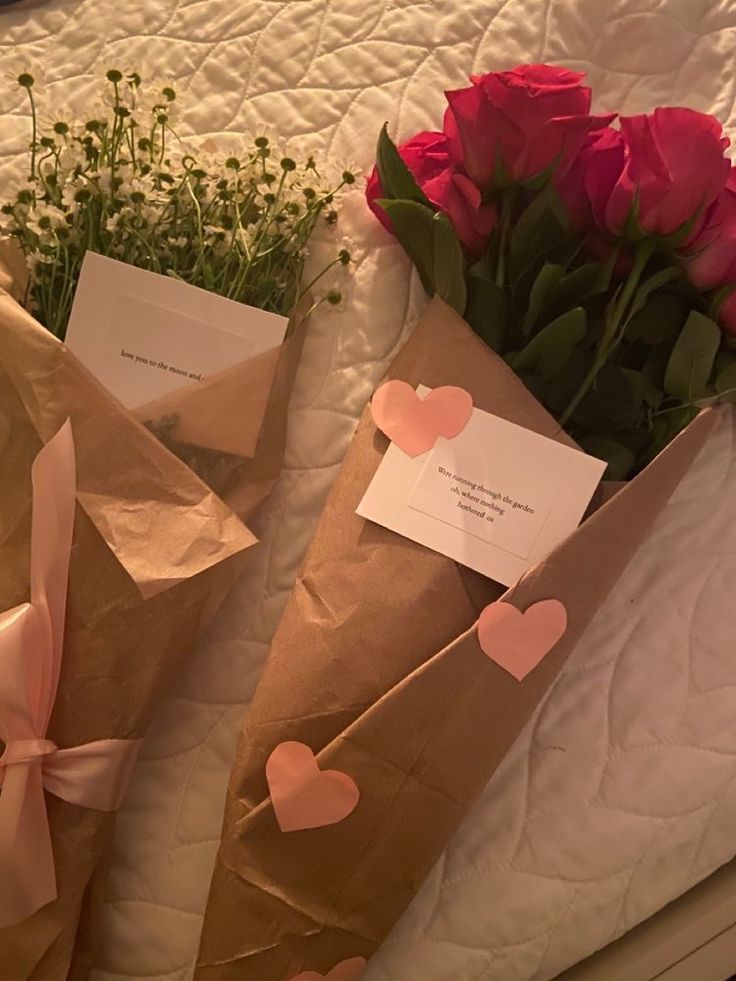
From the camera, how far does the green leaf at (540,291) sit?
0.68 metres

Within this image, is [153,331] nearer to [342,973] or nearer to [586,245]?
[586,245]

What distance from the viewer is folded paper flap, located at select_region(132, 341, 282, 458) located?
0.72 metres

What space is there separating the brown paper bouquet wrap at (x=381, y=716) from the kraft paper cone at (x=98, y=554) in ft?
0.28

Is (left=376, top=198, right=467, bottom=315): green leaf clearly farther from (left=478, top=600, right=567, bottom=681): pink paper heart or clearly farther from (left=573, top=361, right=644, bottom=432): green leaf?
(left=478, top=600, right=567, bottom=681): pink paper heart

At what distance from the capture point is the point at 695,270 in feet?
2.26

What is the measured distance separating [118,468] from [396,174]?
33cm

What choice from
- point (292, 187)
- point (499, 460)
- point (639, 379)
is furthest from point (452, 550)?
point (292, 187)

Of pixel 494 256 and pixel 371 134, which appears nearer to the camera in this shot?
pixel 494 256

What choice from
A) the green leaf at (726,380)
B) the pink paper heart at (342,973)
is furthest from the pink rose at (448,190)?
the pink paper heart at (342,973)

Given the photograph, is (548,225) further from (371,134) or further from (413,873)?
(413,873)

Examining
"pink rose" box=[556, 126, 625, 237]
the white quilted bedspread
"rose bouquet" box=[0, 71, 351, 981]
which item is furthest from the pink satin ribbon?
"pink rose" box=[556, 126, 625, 237]

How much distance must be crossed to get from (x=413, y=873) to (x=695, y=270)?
0.50 metres

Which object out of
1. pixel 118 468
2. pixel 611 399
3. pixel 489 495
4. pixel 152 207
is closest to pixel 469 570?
pixel 489 495

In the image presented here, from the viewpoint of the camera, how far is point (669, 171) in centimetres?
64
